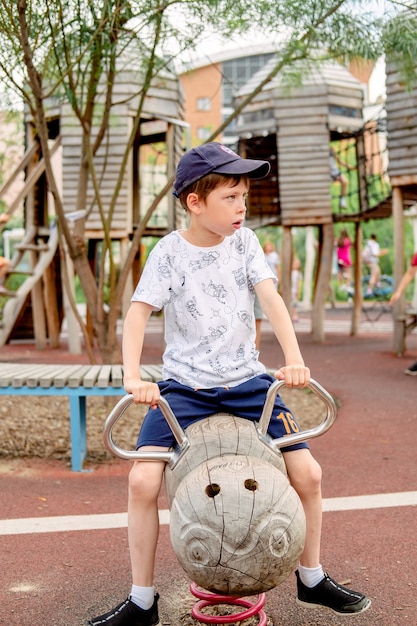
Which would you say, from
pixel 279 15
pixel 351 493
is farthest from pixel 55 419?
pixel 279 15

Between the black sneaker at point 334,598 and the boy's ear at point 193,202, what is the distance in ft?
4.58

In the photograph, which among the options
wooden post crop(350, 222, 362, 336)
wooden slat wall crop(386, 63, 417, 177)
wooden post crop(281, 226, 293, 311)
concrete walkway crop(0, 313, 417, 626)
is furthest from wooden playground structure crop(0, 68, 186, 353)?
concrete walkway crop(0, 313, 417, 626)

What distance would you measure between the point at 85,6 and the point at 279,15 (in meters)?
1.70

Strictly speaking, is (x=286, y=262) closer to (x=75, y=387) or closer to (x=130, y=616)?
(x=75, y=387)

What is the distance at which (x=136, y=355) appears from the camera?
2773 mm

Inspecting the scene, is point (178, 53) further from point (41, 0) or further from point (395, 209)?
point (395, 209)

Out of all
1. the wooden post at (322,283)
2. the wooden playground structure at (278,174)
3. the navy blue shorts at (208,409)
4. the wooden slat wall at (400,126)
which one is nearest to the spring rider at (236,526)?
the navy blue shorts at (208,409)

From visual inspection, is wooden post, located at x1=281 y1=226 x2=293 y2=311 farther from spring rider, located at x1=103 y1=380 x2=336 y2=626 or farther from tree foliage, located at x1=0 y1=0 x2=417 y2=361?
spring rider, located at x1=103 y1=380 x2=336 y2=626

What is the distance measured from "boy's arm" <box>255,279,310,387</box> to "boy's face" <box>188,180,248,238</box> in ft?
0.83

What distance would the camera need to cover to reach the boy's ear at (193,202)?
286 centimetres

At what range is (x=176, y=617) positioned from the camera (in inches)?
118

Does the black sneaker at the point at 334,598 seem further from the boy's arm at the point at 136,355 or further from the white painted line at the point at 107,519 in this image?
the white painted line at the point at 107,519

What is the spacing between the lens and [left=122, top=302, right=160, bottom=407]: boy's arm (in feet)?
8.34

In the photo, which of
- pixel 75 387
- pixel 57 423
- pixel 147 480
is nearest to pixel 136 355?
pixel 147 480
